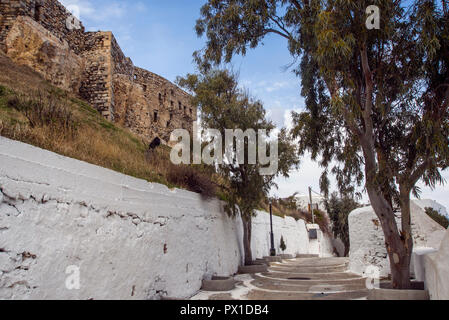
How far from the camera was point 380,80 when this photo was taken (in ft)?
22.5

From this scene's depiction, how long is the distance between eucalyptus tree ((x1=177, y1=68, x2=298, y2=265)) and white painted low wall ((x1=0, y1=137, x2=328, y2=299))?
10.6 ft

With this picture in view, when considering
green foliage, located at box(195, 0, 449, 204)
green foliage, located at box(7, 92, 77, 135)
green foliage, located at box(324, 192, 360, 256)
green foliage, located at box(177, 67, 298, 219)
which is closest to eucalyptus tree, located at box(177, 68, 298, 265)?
green foliage, located at box(177, 67, 298, 219)

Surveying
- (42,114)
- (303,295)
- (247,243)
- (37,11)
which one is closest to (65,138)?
(42,114)

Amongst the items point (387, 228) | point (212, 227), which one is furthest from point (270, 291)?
point (387, 228)

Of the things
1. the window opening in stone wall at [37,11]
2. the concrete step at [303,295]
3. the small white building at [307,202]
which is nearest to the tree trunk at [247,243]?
the concrete step at [303,295]

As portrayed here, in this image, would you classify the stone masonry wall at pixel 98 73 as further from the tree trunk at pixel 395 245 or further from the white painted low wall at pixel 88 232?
the tree trunk at pixel 395 245

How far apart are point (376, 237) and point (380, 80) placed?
15.8 ft

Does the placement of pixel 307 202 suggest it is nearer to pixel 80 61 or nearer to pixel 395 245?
pixel 80 61

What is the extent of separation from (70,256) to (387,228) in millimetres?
5570

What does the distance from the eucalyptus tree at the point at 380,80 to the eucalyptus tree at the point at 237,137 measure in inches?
94.5

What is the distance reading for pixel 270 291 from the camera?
7.73 meters

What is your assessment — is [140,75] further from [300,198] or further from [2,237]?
[300,198]

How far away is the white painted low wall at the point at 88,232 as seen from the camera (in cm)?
329

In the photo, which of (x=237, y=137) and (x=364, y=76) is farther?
(x=237, y=137)
